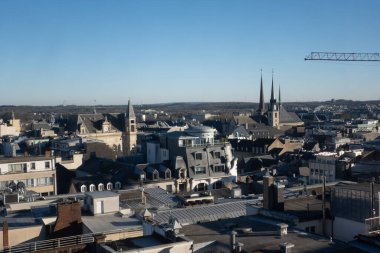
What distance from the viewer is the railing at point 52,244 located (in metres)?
27.2

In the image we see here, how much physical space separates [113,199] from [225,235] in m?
10.4

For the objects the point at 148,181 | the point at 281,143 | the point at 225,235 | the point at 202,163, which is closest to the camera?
the point at 225,235

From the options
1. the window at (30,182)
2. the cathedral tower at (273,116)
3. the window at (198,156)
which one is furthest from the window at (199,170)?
the cathedral tower at (273,116)

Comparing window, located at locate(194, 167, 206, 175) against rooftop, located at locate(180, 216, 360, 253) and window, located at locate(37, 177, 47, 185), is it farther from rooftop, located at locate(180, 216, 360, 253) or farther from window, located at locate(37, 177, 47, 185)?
A: rooftop, located at locate(180, 216, 360, 253)

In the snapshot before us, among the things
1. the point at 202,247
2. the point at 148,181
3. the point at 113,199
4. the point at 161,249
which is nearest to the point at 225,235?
the point at 202,247

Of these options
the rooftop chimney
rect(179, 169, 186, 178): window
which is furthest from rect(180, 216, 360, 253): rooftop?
rect(179, 169, 186, 178): window

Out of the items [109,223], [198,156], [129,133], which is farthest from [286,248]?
[129,133]

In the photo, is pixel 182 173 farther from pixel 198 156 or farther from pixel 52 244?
pixel 52 244

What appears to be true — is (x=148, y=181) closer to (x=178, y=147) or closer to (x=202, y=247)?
(x=178, y=147)

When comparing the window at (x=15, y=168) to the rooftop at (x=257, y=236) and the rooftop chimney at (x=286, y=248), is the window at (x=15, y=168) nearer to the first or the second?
the rooftop at (x=257, y=236)

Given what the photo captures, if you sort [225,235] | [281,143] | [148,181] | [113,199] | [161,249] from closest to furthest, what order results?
[161,249] → [225,235] → [113,199] → [148,181] → [281,143]

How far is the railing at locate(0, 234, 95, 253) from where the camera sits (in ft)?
89.2

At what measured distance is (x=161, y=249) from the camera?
78.3ft

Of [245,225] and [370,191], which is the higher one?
[370,191]
